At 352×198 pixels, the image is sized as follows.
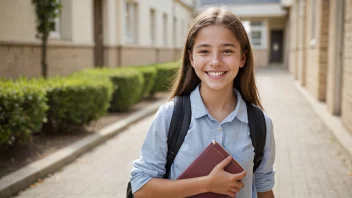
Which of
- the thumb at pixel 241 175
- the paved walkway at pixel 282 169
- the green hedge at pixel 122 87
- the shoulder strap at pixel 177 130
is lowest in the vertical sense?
the paved walkway at pixel 282 169

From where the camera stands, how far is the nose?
2174 mm

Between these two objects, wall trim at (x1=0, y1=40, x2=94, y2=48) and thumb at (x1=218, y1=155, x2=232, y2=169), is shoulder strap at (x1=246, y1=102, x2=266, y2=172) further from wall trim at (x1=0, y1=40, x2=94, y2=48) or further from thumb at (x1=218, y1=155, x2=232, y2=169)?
wall trim at (x1=0, y1=40, x2=94, y2=48)

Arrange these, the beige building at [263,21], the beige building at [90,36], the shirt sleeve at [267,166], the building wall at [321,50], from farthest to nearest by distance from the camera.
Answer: the beige building at [263,21]
the building wall at [321,50]
the beige building at [90,36]
the shirt sleeve at [267,166]

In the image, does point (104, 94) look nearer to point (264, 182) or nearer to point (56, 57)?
point (56, 57)

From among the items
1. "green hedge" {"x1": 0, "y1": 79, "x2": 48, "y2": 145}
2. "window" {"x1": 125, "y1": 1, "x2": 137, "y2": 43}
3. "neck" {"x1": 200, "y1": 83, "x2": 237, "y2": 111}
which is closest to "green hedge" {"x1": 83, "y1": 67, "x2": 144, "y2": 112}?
"green hedge" {"x1": 0, "y1": 79, "x2": 48, "y2": 145}

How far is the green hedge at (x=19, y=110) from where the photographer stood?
5.53 metres

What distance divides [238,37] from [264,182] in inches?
30.2

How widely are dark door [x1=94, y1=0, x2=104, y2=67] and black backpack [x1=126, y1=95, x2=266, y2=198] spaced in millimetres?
13473

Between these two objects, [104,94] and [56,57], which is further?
[56,57]

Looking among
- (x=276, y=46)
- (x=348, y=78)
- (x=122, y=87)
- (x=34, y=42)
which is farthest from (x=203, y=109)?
(x=276, y=46)

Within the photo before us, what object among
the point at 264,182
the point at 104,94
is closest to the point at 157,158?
the point at 264,182

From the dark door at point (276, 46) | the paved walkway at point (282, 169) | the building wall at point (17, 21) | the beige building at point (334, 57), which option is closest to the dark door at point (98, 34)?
the building wall at point (17, 21)

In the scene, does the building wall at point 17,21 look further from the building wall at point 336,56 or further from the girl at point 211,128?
the girl at point 211,128

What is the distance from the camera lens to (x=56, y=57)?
11289mm
